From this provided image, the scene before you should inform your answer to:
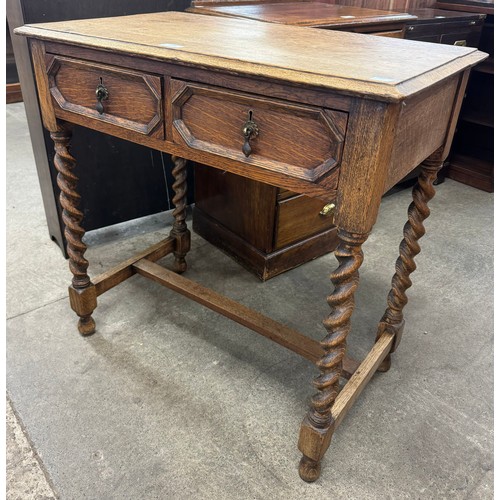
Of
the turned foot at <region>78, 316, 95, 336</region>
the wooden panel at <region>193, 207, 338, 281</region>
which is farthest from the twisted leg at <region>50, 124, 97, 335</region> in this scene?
the wooden panel at <region>193, 207, 338, 281</region>

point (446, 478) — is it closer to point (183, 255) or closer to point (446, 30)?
point (183, 255)

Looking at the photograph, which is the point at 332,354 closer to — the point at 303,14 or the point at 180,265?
the point at 180,265

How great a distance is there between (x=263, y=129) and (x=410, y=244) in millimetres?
723

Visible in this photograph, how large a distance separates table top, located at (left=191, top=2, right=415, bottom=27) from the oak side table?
0.38 metres

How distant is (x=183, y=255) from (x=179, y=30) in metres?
1.04

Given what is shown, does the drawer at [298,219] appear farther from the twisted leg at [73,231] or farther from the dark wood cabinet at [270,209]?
the twisted leg at [73,231]

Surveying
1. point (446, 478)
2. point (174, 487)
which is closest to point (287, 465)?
point (174, 487)

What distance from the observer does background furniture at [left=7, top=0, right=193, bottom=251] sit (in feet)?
6.57

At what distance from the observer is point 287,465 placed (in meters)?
1.44

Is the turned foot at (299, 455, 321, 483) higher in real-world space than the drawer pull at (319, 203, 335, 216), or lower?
lower

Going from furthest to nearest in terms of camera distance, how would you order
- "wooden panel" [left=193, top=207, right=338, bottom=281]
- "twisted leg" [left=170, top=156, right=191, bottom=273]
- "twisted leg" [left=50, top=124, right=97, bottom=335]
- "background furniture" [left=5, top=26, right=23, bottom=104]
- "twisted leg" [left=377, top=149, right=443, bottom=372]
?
1. "background furniture" [left=5, top=26, right=23, bottom=104]
2. "wooden panel" [left=193, top=207, right=338, bottom=281]
3. "twisted leg" [left=170, top=156, right=191, bottom=273]
4. "twisted leg" [left=50, top=124, right=97, bottom=335]
5. "twisted leg" [left=377, top=149, right=443, bottom=372]

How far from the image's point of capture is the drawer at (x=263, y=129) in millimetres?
1020

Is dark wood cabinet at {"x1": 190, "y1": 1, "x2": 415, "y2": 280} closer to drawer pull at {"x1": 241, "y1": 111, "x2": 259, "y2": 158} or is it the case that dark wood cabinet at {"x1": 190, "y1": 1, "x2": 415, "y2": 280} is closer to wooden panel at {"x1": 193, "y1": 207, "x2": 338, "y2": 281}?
wooden panel at {"x1": 193, "y1": 207, "x2": 338, "y2": 281}

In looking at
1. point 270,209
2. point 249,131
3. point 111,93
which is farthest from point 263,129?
point 270,209
